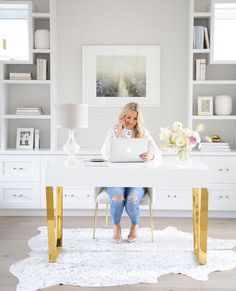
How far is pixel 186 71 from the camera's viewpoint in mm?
5344

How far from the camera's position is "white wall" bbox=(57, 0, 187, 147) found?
210 inches

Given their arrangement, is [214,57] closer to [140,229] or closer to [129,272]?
[140,229]

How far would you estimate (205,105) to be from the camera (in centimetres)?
523

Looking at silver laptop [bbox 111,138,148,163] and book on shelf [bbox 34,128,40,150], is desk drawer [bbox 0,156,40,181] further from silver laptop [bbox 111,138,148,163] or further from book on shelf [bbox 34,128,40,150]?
silver laptop [bbox 111,138,148,163]

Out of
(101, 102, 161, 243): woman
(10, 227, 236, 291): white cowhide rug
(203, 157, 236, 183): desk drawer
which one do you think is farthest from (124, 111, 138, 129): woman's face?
(203, 157, 236, 183): desk drawer

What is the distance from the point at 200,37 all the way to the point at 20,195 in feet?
8.19

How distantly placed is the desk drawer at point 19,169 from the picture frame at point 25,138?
0.20 metres

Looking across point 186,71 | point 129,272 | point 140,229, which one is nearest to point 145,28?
point 186,71

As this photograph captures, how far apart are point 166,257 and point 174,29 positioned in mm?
2694

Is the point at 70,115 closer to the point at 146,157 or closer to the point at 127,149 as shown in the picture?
the point at 127,149

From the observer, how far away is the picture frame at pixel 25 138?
5.23 meters

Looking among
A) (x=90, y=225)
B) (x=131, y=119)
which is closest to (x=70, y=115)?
(x=131, y=119)

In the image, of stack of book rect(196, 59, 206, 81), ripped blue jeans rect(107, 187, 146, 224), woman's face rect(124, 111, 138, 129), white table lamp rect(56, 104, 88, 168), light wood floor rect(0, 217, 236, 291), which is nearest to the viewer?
light wood floor rect(0, 217, 236, 291)

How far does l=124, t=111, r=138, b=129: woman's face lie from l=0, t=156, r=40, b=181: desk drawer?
1228 millimetres
